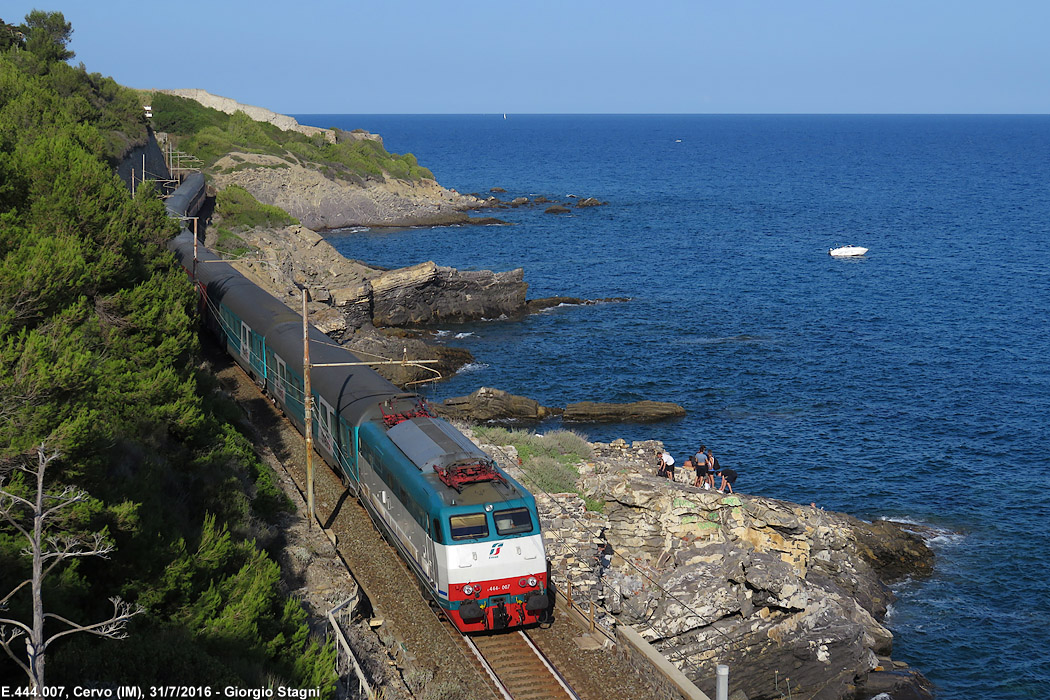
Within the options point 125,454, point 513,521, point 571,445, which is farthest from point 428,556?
point 571,445

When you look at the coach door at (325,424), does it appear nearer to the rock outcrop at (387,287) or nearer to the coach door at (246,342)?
the coach door at (246,342)

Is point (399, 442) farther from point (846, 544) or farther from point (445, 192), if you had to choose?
point (445, 192)

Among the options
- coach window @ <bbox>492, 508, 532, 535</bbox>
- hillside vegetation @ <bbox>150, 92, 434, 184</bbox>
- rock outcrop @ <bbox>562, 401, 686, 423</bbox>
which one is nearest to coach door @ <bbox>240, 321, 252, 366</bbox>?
rock outcrop @ <bbox>562, 401, 686, 423</bbox>

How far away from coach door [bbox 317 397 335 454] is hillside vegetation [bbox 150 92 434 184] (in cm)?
7852

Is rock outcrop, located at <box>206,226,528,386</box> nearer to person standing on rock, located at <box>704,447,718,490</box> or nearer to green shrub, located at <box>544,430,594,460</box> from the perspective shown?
green shrub, located at <box>544,430,594,460</box>

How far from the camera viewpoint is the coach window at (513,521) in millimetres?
18797

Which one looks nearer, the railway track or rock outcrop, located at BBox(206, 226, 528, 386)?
the railway track

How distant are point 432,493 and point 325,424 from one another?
924cm

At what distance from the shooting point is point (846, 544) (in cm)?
3130

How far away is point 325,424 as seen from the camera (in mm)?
27344

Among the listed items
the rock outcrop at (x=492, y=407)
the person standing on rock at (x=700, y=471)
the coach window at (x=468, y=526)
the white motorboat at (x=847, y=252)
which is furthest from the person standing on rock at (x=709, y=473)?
the white motorboat at (x=847, y=252)

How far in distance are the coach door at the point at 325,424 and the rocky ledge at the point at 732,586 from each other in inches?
229

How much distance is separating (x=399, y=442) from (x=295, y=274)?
144ft

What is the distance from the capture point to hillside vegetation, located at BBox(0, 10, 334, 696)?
43.8 feet
